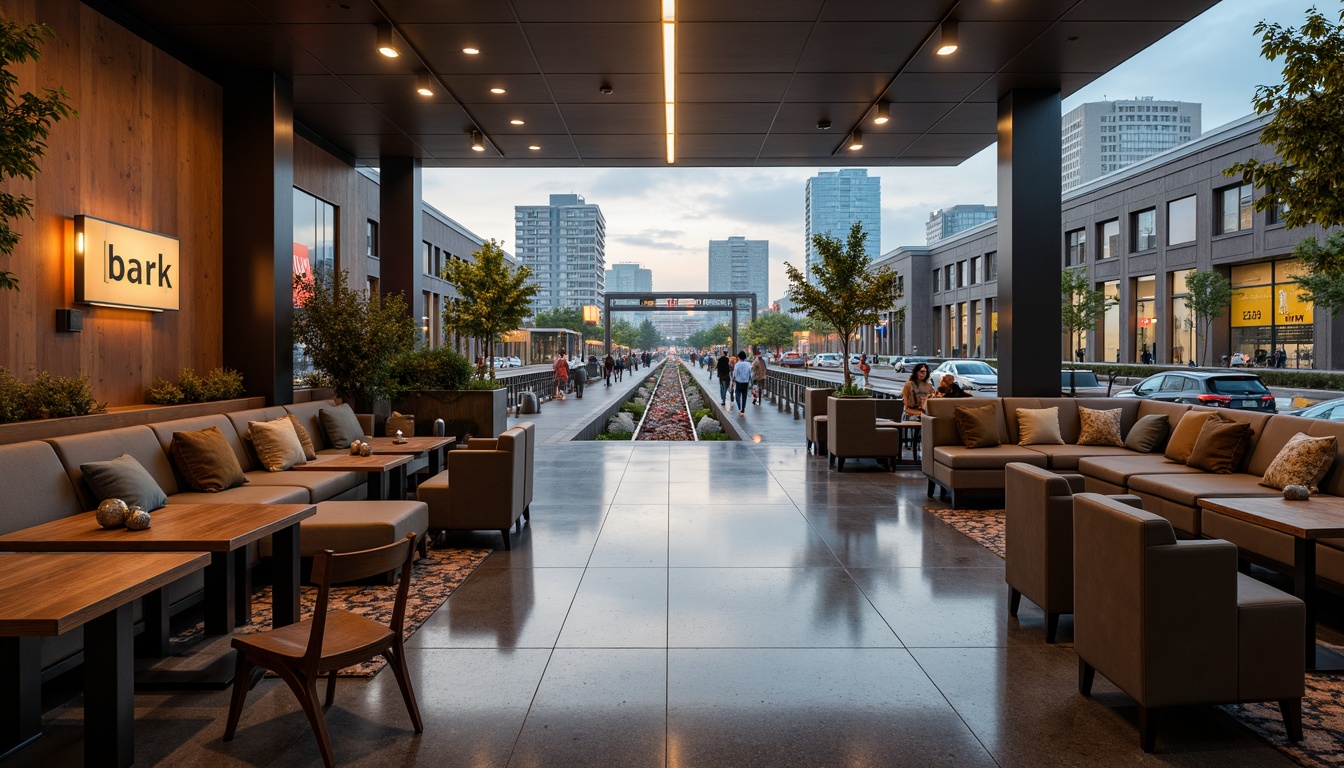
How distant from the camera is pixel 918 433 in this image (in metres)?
12.1

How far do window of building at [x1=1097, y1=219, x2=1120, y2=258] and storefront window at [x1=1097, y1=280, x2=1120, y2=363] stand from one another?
1549 mm

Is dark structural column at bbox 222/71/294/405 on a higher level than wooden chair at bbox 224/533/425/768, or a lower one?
higher

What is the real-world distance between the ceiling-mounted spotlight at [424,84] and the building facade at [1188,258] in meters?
19.9

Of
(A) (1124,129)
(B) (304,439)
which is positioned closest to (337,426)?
(B) (304,439)

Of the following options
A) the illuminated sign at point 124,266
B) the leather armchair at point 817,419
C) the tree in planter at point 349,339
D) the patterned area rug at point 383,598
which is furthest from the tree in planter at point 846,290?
the illuminated sign at point 124,266

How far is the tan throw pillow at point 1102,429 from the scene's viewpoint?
28.4 feet

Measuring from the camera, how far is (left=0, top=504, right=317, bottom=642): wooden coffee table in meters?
3.65

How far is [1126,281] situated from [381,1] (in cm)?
3875

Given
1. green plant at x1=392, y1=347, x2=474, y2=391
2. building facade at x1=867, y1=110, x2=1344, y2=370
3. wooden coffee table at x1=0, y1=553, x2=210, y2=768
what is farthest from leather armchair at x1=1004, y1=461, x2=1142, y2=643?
building facade at x1=867, y1=110, x2=1344, y2=370

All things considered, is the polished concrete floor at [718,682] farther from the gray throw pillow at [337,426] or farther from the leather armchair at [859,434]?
the leather armchair at [859,434]

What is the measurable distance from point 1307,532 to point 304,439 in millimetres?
8056

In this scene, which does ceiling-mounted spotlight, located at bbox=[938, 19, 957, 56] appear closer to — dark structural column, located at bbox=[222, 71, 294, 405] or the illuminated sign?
dark structural column, located at bbox=[222, 71, 294, 405]

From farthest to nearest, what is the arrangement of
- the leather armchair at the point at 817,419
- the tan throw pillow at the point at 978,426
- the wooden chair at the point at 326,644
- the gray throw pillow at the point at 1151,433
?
the leather armchair at the point at 817,419 → the tan throw pillow at the point at 978,426 → the gray throw pillow at the point at 1151,433 → the wooden chair at the point at 326,644

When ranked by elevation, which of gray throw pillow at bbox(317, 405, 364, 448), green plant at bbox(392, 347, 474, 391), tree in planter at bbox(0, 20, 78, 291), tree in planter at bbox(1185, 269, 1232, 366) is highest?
tree in planter at bbox(1185, 269, 1232, 366)
